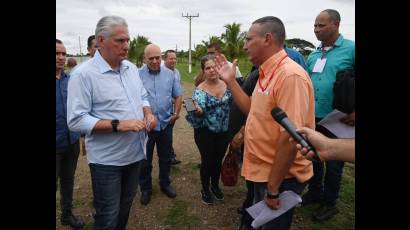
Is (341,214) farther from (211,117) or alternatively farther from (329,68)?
(211,117)

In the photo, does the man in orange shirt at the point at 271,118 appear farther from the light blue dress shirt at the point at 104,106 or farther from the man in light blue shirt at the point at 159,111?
the man in light blue shirt at the point at 159,111

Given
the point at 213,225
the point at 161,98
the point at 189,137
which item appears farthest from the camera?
the point at 189,137

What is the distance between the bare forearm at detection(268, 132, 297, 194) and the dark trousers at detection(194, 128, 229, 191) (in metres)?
1.95

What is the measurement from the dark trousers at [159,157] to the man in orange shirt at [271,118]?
7.55 ft

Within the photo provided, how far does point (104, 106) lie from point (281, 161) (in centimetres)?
153

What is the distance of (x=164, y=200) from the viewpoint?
4.48 m

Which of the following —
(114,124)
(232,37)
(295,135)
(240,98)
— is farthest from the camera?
(232,37)

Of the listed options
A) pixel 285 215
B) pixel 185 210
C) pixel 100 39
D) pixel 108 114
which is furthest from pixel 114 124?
pixel 185 210

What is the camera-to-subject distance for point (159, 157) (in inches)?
182

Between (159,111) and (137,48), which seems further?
(137,48)

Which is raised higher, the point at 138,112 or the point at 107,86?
the point at 107,86
